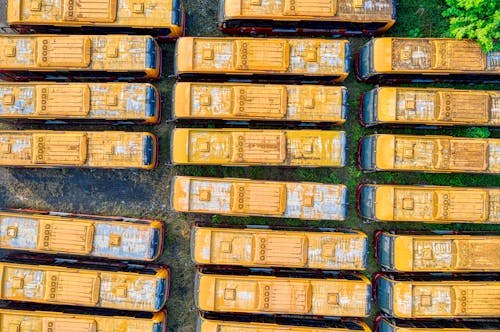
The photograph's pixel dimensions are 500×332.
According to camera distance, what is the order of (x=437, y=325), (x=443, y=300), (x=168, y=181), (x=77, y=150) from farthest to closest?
(x=168, y=181) → (x=437, y=325) → (x=77, y=150) → (x=443, y=300)

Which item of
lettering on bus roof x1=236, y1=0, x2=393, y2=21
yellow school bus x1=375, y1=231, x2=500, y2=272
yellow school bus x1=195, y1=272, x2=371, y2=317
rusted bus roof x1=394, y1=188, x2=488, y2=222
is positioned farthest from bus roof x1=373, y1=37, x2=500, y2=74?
yellow school bus x1=195, y1=272, x2=371, y2=317

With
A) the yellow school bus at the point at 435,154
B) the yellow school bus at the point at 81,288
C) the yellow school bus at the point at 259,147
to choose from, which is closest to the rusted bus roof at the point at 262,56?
the yellow school bus at the point at 259,147

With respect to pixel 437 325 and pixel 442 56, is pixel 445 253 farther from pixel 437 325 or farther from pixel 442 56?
pixel 442 56

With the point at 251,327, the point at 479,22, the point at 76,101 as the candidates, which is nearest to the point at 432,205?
the point at 479,22

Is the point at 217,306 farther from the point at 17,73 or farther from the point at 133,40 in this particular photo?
the point at 17,73

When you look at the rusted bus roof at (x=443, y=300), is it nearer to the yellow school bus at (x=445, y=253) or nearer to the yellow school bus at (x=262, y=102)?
the yellow school bus at (x=445, y=253)

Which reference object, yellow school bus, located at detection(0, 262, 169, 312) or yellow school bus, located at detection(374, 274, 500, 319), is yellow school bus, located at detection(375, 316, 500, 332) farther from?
yellow school bus, located at detection(0, 262, 169, 312)

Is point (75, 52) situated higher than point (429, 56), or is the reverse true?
point (429, 56)

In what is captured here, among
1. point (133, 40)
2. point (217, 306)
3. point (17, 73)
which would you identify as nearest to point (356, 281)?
point (217, 306)
